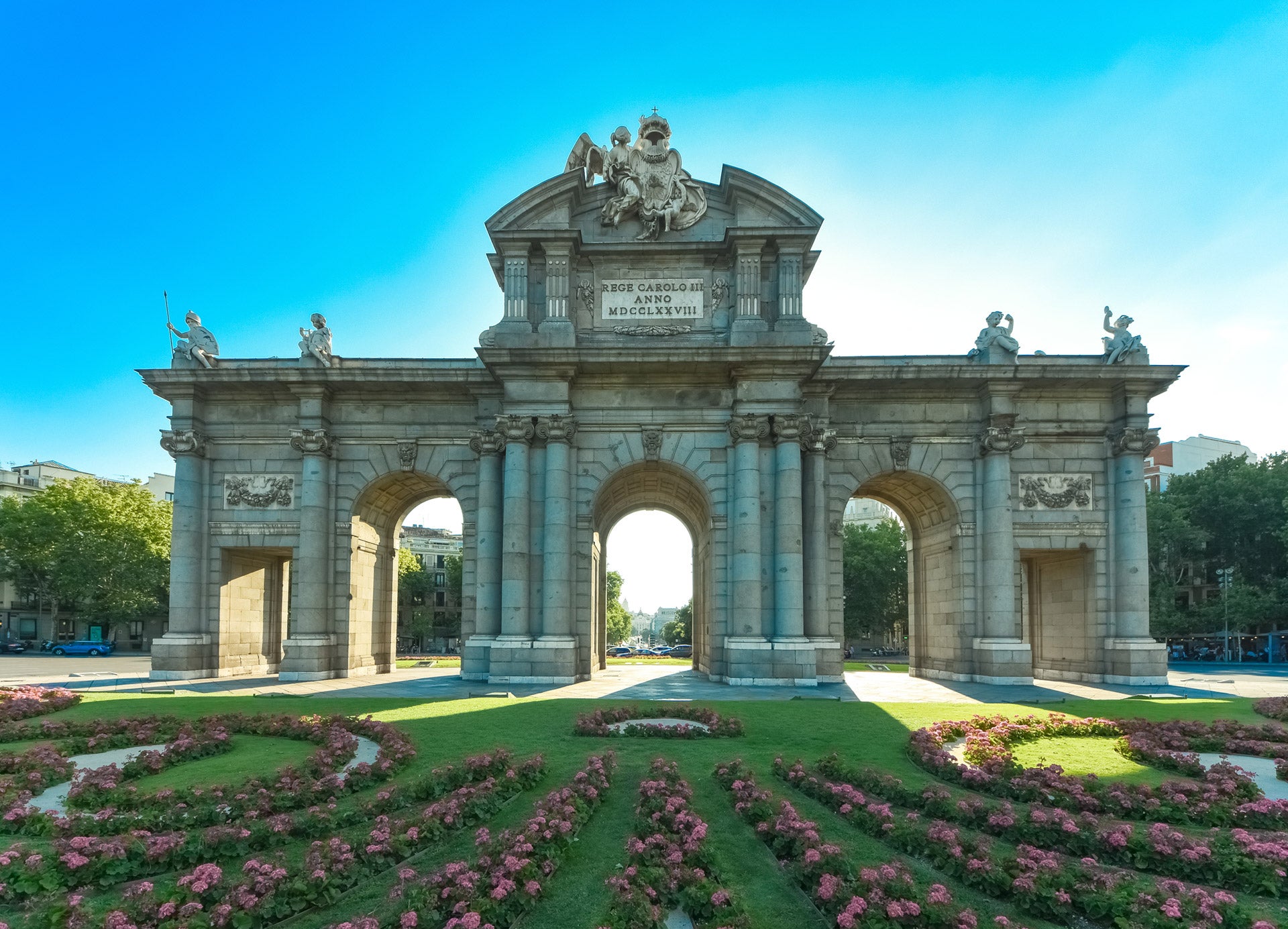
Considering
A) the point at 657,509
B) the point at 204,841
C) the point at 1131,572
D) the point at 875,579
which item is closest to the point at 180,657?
the point at 657,509

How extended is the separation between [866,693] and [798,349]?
1150cm

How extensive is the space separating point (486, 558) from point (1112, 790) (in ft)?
73.1

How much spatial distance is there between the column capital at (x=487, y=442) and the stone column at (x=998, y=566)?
17.8m

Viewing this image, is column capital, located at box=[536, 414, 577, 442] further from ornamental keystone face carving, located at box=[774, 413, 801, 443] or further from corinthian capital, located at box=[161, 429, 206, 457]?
corinthian capital, located at box=[161, 429, 206, 457]

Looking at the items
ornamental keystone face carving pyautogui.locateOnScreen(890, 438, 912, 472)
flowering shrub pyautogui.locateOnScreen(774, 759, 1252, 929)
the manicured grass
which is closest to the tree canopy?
ornamental keystone face carving pyautogui.locateOnScreen(890, 438, 912, 472)

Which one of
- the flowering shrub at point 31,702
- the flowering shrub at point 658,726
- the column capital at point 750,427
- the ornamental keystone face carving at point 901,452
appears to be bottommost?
the flowering shrub at point 31,702

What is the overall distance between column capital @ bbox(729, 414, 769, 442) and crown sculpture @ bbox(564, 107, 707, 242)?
300 inches

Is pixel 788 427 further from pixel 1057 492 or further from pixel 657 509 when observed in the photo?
pixel 657 509

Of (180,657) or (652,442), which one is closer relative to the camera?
(652,442)

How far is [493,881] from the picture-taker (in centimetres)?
877

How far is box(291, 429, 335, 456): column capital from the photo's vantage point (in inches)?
1239

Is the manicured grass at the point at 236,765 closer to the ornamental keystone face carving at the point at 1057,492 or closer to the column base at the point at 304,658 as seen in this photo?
the column base at the point at 304,658

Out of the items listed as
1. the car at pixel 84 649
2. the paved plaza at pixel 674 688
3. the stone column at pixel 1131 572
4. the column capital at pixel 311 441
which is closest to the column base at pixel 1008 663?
the paved plaza at pixel 674 688

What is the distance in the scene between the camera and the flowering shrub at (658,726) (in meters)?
17.6
